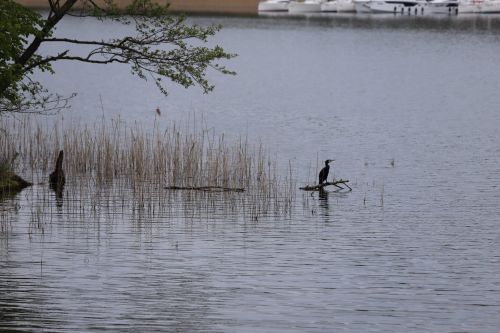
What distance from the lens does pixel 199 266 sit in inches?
838

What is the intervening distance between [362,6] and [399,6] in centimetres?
572

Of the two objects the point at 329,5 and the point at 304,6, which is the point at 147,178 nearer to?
the point at 304,6

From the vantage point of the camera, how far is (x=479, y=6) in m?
160

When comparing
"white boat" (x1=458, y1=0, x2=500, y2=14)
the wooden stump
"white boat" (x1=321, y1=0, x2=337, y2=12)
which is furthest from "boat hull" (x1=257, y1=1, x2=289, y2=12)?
the wooden stump

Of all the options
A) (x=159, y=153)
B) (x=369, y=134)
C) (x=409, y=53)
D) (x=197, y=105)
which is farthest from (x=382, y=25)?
(x=159, y=153)

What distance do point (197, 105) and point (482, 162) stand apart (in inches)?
809

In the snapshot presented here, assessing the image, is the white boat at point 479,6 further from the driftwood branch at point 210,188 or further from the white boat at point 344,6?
the driftwood branch at point 210,188

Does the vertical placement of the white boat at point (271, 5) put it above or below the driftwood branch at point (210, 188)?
above

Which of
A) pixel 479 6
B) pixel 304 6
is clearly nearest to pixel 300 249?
pixel 304 6

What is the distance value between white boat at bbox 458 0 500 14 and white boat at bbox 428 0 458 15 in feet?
3.06

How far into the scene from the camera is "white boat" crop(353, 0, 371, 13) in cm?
16150

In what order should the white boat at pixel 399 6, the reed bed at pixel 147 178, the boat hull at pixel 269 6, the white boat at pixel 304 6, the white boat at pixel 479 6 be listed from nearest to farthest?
the reed bed at pixel 147 178 < the boat hull at pixel 269 6 < the white boat at pixel 479 6 < the white boat at pixel 399 6 < the white boat at pixel 304 6

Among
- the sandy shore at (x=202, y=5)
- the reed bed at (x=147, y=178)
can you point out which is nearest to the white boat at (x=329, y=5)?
the sandy shore at (x=202, y=5)

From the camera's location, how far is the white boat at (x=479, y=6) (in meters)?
159
